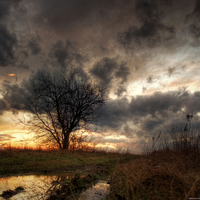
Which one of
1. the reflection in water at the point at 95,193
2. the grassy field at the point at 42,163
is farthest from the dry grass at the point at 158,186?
the grassy field at the point at 42,163

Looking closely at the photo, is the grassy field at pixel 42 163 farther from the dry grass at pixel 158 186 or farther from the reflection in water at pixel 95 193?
the dry grass at pixel 158 186

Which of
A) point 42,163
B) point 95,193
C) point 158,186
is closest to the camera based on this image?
point 158,186

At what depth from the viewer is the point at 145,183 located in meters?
3.54

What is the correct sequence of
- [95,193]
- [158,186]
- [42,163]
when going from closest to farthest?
[158,186], [95,193], [42,163]

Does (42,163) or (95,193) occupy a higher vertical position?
(42,163)

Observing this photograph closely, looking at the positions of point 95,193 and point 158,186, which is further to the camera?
point 95,193

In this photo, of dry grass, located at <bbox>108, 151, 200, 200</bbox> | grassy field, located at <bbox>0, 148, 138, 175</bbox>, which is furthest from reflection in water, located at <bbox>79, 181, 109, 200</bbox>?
grassy field, located at <bbox>0, 148, 138, 175</bbox>

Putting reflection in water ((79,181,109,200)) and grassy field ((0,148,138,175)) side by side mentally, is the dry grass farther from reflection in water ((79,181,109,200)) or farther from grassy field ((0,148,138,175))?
grassy field ((0,148,138,175))

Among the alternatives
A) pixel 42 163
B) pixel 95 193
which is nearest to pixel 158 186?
pixel 95 193

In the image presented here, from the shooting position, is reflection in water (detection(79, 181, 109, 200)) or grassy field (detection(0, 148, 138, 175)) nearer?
reflection in water (detection(79, 181, 109, 200))

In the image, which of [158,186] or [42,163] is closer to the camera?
[158,186]

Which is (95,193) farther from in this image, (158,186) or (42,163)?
(42,163)

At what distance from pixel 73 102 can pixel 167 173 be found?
14507 millimetres

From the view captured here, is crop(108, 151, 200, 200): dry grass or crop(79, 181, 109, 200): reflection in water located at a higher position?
crop(108, 151, 200, 200): dry grass
